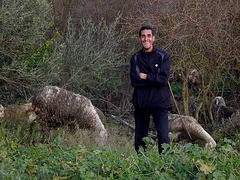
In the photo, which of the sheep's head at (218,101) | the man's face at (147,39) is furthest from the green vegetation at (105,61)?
the man's face at (147,39)

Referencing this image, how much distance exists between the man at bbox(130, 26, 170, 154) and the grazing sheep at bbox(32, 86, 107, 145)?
2.22m

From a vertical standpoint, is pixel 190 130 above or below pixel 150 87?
below

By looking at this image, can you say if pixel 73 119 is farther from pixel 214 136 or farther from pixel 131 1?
pixel 131 1

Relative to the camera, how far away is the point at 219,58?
891 centimetres

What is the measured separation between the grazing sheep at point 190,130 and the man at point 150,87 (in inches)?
110

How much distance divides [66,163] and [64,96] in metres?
4.39

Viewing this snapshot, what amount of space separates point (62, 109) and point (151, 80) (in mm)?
2849

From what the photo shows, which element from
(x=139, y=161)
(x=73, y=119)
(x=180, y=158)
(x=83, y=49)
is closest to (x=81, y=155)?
(x=139, y=161)

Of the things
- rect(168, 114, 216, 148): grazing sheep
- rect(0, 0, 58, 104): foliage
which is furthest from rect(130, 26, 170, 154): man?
rect(0, 0, 58, 104): foliage

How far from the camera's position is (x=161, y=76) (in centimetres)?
550

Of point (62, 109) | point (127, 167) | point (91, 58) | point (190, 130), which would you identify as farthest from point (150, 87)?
point (91, 58)

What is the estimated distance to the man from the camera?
5.51 m

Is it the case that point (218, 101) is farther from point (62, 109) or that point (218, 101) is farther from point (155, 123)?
point (155, 123)

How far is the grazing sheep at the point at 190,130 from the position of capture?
333 inches
